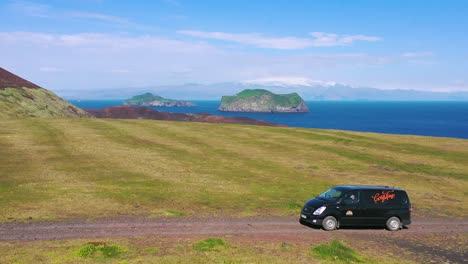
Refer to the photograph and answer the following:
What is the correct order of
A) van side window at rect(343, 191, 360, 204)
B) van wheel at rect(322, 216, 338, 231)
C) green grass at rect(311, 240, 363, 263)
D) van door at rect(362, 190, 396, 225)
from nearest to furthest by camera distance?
green grass at rect(311, 240, 363, 263) → van wheel at rect(322, 216, 338, 231) → van side window at rect(343, 191, 360, 204) → van door at rect(362, 190, 396, 225)

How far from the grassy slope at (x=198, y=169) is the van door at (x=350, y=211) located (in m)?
3.45

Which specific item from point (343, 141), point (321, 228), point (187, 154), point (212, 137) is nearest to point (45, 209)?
point (321, 228)

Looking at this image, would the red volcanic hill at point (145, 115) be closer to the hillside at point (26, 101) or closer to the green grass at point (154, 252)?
the hillside at point (26, 101)

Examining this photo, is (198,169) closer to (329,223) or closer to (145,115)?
(329,223)

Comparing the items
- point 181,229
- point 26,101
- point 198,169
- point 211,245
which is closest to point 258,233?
point 211,245

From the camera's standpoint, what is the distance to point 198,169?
114 feet

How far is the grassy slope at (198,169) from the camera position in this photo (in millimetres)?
24047

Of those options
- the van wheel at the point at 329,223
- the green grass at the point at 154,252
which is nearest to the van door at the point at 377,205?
the van wheel at the point at 329,223

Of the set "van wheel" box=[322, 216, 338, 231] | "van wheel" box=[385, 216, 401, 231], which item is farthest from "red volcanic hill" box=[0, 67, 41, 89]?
"van wheel" box=[385, 216, 401, 231]

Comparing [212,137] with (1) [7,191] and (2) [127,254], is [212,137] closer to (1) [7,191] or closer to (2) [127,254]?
(1) [7,191]

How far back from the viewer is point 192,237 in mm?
18203

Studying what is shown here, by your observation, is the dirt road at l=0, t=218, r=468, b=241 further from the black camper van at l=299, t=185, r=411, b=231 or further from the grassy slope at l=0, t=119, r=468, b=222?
the grassy slope at l=0, t=119, r=468, b=222

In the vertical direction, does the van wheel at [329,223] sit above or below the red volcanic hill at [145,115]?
below

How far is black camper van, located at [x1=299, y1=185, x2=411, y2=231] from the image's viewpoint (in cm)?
2098
